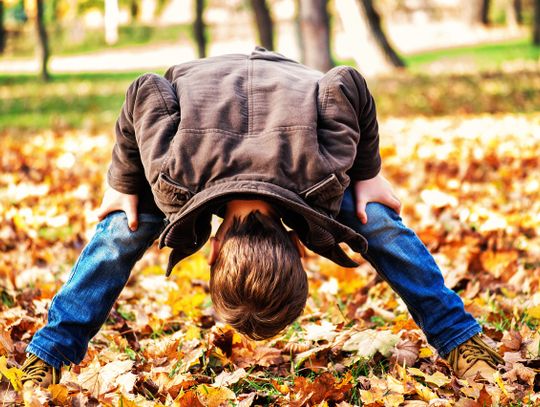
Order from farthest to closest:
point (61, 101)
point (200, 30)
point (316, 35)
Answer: point (200, 30)
point (61, 101)
point (316, 35)

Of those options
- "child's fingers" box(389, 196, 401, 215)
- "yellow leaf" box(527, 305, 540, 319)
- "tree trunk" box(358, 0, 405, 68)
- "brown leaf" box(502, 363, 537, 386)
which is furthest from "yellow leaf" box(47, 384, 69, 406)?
"tree trunk" box(358, 0, 405, 68)

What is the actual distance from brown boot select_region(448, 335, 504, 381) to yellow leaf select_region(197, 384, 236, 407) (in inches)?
30.1

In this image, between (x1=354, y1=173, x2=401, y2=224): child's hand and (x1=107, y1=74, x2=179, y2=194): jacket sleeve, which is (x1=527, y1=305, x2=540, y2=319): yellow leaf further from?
(x1=107, y1=74, x2=179, y2=194): jacket sleeve

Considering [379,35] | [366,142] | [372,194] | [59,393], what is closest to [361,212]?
[372,194]

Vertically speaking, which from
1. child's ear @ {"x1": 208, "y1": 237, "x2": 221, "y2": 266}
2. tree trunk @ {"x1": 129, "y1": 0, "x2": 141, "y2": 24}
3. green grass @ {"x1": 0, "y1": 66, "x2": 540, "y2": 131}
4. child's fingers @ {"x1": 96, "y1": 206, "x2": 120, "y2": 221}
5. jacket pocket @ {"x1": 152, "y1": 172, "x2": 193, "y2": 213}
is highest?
jacket pocket @ {"x1": 152, "y1": 172, "x2": 193, "y2": 213}

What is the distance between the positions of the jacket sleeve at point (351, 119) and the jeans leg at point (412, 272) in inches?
4.9

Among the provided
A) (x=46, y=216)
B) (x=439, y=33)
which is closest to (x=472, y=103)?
(x=46, y=216)

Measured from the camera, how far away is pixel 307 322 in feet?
10.2

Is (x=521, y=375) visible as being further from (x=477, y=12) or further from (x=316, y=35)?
(x=477, y=12)

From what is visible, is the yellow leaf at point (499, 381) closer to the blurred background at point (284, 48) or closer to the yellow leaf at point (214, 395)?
the yellow leaf at point (214, 395)

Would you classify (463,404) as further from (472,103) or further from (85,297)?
(472,103)

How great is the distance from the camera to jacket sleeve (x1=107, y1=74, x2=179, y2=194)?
2291 millimetres

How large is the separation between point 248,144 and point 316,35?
28.0ft

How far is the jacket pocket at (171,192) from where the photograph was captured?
2.16 metres
